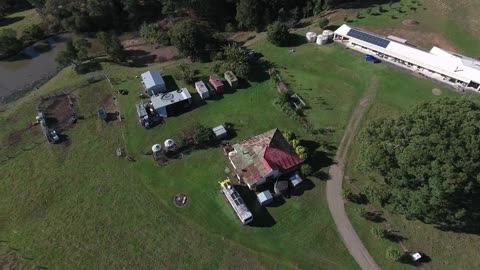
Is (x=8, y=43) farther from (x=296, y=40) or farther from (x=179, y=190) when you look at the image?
(x=296, y=40)

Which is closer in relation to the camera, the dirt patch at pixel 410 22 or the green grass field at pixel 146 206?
the green grass field at pixel 146 206

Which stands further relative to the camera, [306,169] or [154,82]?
[154,82]

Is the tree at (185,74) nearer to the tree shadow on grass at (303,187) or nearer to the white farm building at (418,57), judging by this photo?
the tree shadow on grass at (303,187)

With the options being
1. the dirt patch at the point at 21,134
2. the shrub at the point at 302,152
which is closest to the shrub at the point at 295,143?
the shrub at the point at 302,152

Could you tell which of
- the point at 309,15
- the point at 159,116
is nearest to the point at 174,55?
the point at 159,116

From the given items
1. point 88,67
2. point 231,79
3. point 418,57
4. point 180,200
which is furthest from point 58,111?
point 418,57
